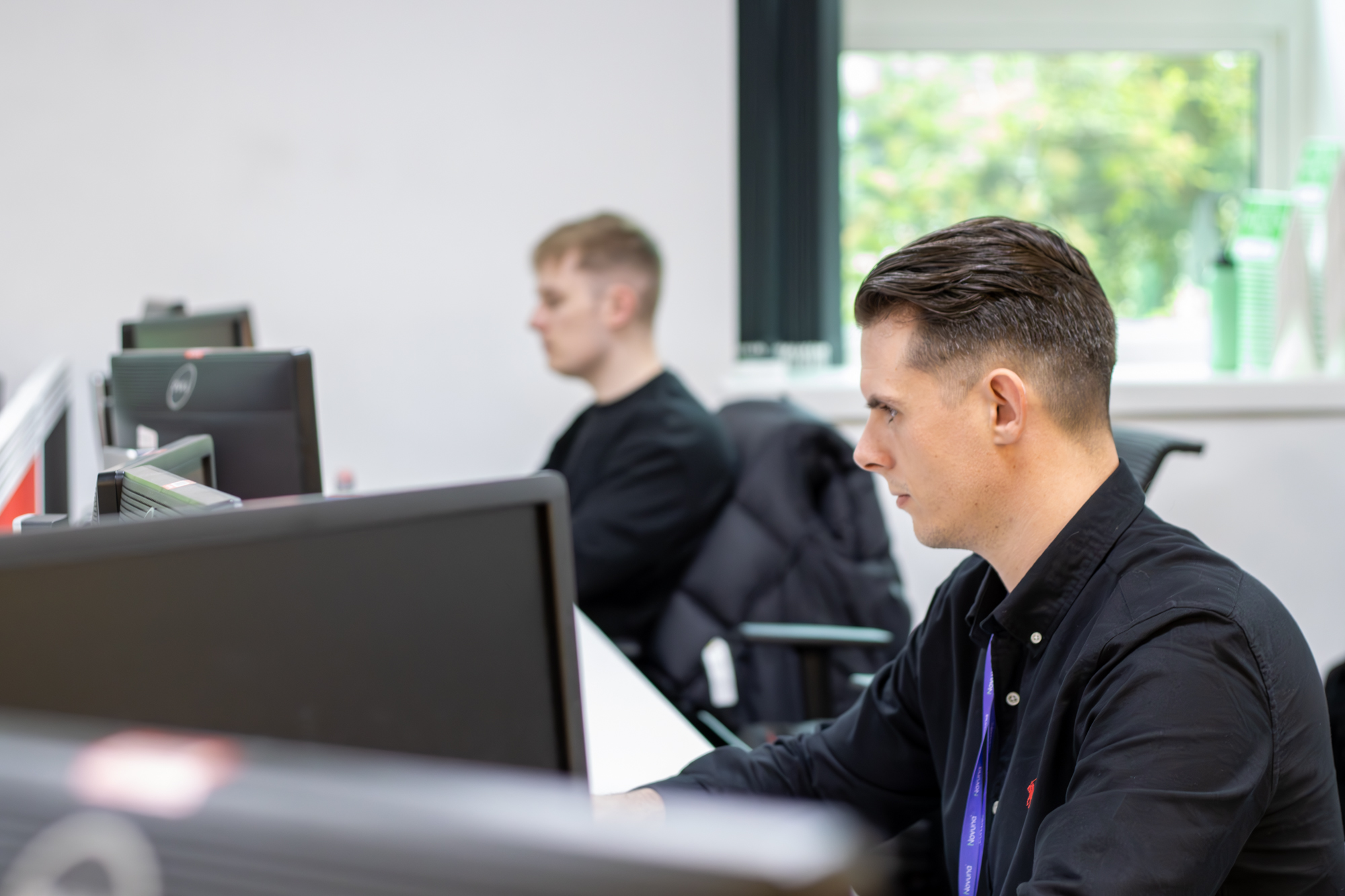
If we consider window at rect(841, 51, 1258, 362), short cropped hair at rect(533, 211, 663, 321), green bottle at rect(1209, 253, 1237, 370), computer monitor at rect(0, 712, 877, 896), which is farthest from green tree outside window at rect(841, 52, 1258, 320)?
computer monitor at rect(0, 712, 877, 896)

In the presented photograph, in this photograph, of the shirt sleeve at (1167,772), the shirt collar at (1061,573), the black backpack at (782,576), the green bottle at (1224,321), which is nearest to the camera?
the shirt sleeve at (1167,772)

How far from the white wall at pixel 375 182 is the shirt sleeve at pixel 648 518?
0.70 m

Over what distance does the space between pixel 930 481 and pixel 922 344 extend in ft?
0.40

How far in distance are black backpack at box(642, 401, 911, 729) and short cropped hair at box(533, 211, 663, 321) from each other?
0.47 metres

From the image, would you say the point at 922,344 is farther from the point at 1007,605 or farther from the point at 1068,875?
the point at 1068,875

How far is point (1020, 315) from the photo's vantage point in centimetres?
103

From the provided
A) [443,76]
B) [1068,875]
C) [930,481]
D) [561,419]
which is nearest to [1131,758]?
[1068,875]

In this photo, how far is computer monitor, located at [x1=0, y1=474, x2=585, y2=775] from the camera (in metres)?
0.52

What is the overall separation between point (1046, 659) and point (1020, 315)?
0.98ft

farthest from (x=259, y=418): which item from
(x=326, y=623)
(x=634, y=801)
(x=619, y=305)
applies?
(x=619, y=305)

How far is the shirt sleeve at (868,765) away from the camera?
1157 millimetres

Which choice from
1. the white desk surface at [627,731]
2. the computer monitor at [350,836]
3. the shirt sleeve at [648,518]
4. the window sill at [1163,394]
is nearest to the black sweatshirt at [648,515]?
the shirt sleeve at [648,518]

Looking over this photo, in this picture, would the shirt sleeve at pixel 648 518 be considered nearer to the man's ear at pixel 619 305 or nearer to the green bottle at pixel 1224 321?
the man's ear at pixel 619 305

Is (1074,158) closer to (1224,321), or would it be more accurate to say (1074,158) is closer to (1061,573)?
(1224,321)
